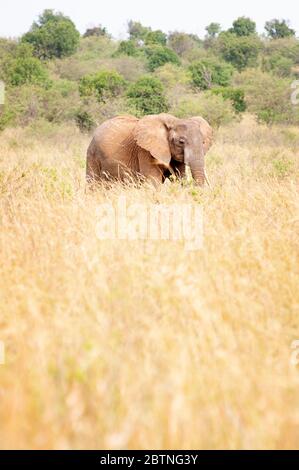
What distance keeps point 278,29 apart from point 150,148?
48697 millimetres

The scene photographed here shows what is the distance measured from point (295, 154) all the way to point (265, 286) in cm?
995

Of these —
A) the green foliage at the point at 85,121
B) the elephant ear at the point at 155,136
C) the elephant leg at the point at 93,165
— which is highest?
the elephant ear at the point at 155,136

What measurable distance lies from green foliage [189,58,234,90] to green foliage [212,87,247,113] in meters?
6.57

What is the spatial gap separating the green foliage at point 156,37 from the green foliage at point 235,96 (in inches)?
1167

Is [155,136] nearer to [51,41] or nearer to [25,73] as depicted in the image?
[25,73]

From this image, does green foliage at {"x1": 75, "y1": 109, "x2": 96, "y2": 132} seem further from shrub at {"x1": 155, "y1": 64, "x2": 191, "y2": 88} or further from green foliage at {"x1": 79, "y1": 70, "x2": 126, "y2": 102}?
shrub at {"x1": 155, "y1": 64, "x2": 191, "y2": 88}

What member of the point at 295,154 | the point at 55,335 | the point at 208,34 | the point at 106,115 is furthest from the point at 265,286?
the point at 208,34

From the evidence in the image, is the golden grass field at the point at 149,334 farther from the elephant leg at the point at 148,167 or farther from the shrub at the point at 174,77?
the shrub at the point at 174,77

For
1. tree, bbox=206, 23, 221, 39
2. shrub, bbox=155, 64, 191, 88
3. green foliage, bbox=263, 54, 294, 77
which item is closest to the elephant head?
shrub, bbox=155, 64, 191, 88

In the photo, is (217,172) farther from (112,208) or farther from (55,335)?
(55,335)

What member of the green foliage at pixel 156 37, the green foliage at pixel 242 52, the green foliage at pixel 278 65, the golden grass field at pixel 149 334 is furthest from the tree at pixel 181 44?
the golden grass field at pixel 149 334

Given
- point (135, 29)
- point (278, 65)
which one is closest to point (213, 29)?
point (135, 29)

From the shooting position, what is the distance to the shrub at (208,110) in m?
18.8
